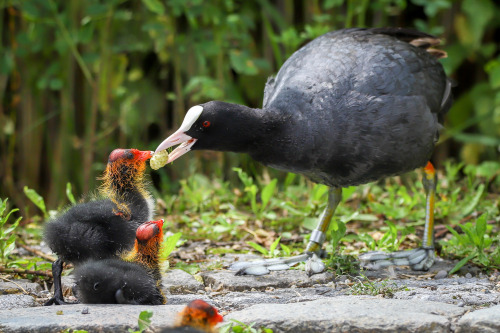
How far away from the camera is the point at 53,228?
359 cm

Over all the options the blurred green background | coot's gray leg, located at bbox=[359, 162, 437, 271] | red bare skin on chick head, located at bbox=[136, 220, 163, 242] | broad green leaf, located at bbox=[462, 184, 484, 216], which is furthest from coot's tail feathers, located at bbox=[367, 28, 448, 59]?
red bare skin on chick head, located at bbox=[136, 220, 163, 242]

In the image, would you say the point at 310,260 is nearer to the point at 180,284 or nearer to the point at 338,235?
the point at 338,235

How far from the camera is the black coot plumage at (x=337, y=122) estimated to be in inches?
155

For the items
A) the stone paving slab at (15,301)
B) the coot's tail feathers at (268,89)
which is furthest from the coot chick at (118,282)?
the coot's tail feathers at (268,89)

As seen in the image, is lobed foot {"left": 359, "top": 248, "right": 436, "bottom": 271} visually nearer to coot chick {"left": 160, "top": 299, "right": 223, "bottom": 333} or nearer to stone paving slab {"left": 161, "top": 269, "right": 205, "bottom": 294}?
stone paving slab {"left": 161, "top": 269, "right": 205, "bottom": 294}

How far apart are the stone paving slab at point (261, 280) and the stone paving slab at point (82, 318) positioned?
0.72m

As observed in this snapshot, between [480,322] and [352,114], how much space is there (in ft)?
5.28

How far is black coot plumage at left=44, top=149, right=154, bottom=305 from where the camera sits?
3.55 m

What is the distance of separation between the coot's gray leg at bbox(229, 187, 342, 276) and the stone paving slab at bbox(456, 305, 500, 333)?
1.24 metres

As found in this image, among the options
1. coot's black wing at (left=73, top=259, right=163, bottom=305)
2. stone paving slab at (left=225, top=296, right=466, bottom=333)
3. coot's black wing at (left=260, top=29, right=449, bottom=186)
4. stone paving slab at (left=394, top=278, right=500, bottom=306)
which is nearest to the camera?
stone paving slab at (left=225, top=296, right=466, bottom=333)

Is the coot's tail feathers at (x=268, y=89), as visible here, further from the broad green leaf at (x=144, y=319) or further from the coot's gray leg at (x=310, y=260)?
the broad green leaf at (x=144, y=319)

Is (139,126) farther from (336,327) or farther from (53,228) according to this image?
(336,327)

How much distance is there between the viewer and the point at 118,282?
10.6 feet

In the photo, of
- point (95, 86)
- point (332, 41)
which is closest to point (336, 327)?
point (332, 41)
